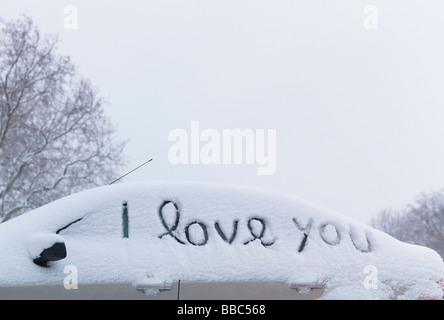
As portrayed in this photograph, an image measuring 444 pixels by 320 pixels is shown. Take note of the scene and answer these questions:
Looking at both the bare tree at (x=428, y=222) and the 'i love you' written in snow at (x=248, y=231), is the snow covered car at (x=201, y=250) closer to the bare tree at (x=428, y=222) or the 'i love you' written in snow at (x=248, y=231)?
the 'i love you' written in snow at (x=248, y=231)

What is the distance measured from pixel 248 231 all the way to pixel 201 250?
13.2 inches

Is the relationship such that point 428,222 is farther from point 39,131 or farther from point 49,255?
point 49,255

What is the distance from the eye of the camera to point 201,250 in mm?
3756

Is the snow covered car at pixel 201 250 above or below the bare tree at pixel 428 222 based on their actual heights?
above

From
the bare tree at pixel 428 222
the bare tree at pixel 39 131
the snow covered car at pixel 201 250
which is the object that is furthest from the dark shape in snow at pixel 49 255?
the bare tree at pixel 428 222

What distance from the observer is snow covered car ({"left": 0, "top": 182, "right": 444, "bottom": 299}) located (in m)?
3.55

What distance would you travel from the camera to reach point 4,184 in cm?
1892

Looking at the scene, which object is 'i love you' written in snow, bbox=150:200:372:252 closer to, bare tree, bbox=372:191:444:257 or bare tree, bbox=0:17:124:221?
bare tree, bbox=0:17:124:221

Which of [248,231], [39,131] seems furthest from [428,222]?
[248,231]

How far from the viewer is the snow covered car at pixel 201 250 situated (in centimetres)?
355

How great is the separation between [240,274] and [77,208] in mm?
1093
